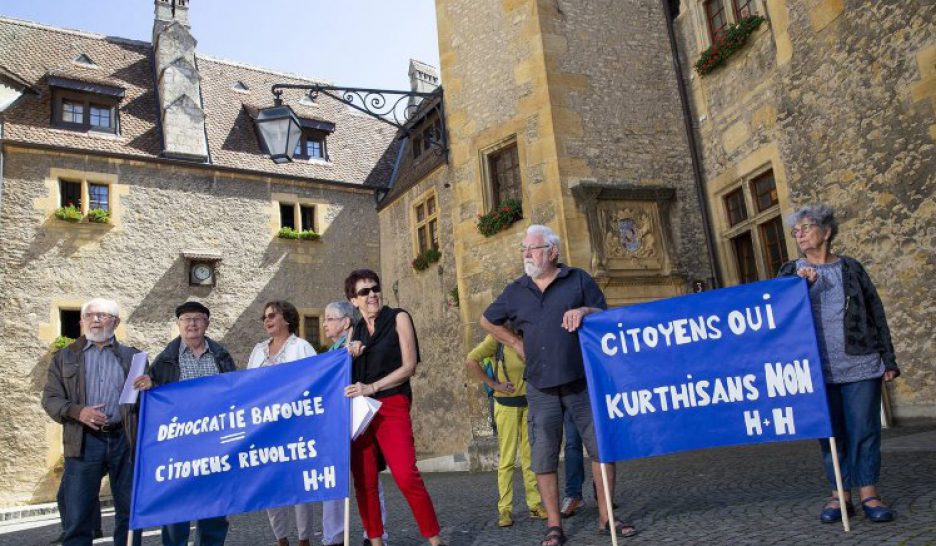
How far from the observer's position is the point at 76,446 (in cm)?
389

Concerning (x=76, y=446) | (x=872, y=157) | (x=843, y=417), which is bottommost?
(x=843, y=417)

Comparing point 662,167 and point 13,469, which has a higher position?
point 662,167

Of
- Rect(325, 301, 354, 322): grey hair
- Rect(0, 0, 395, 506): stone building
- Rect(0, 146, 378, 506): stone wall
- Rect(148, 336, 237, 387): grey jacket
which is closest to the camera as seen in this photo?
Rect(148, 336, 237, 387): grey jacket

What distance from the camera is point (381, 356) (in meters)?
4.00

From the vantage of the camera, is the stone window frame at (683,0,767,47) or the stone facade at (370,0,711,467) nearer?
the stone facade at (370,0,711,467)

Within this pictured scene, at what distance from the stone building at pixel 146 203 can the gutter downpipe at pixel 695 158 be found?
437 inches

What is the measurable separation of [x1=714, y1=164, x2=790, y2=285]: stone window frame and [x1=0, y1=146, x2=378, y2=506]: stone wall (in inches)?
463

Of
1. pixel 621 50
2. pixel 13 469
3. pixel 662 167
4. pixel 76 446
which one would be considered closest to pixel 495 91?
pixel 621 50

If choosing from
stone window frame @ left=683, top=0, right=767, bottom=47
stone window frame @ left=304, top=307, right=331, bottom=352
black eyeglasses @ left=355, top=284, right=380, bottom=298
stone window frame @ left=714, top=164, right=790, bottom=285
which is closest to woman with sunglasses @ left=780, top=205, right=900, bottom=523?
black eyeglasses @ left=355, top=284, right=380, bottom=298

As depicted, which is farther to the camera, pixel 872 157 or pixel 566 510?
pixel 872 157

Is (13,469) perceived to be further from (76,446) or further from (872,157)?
(872,157)

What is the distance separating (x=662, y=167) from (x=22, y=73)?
1601 centimetres

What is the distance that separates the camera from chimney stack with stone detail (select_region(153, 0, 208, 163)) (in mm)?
17938

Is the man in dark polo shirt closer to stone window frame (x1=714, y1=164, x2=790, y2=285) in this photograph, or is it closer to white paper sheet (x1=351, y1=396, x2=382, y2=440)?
white paper sheet (x1=351, y1=396, x2=382, y2=440)
